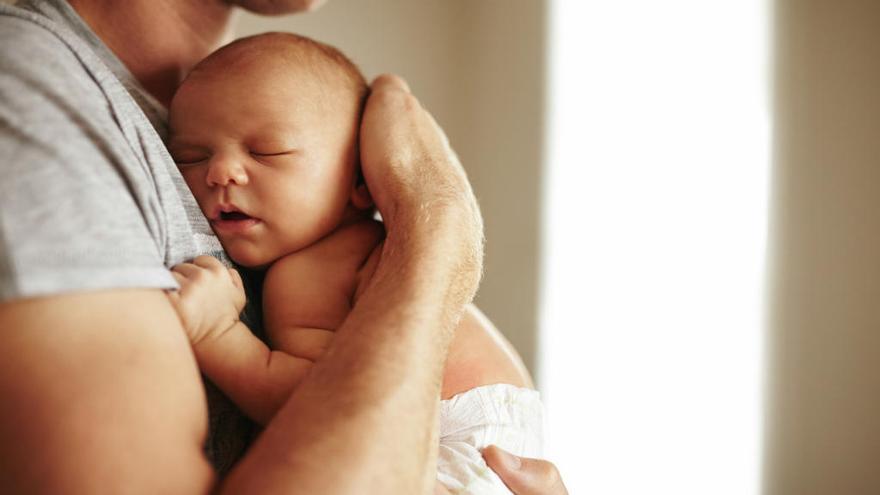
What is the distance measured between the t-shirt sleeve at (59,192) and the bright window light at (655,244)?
1749 mm

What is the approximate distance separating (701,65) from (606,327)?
83 centimetres

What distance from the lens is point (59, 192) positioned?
22.9 inches

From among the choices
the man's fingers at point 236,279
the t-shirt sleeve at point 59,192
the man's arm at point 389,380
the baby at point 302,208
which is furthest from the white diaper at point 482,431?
the t-shirt sleeve at point 59,192

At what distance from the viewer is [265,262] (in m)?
0.96

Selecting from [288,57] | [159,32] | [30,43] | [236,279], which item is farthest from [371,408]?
[159,32]

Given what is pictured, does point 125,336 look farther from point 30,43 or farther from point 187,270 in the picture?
point 30,43

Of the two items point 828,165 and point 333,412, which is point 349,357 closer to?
point 333,412

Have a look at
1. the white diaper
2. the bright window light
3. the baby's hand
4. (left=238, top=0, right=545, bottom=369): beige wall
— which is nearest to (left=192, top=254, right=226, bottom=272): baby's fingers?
the baby's hand

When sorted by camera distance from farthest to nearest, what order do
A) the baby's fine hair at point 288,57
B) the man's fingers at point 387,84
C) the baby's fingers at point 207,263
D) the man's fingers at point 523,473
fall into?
the man's fingers at point 387,84, the baby's fine hair at point 288,57, the man's fingers at point 523,473, the baby's fingers at point 207,263

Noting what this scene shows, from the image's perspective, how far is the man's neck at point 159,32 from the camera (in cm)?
105

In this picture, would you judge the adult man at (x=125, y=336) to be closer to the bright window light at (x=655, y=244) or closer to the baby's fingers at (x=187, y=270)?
the baby's fingers at (x=187, y=270)

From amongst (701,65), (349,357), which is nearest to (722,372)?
(701,65)

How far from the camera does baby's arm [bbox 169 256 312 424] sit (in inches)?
29.0

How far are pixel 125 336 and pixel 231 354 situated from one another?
0.64 feet
